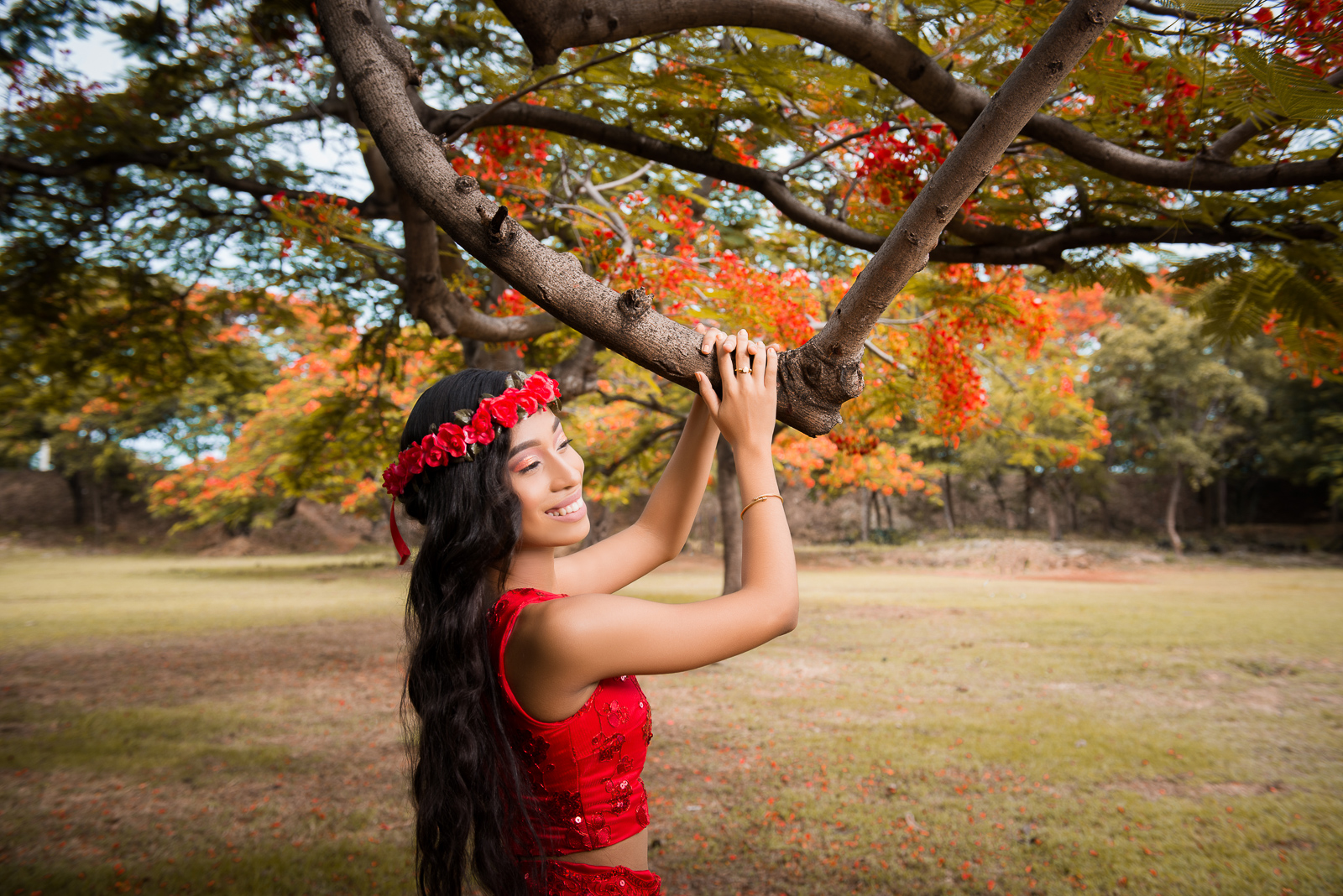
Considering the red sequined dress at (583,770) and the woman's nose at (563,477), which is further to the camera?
the woman's nose at (563,477)

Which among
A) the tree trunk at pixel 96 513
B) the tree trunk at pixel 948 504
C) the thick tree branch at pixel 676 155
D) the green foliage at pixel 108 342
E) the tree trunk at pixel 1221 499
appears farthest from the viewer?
the tree trunk at pixel 96 513

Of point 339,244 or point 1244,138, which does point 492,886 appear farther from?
point 339,244

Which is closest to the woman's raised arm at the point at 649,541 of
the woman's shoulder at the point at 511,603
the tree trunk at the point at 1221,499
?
the woman's shoulder at the point at 511,603

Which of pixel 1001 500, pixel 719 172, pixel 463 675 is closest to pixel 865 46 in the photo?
pixel 719 172

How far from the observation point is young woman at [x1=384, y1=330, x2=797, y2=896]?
1.42 metres

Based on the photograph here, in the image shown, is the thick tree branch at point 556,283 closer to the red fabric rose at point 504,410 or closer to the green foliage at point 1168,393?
the red fabric rose at point 504,410

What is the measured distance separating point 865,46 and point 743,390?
160 cm

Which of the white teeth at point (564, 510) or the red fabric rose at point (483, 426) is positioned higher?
the red fabric rose at point (483, 426)

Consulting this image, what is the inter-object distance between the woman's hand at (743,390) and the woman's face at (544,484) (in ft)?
1.31

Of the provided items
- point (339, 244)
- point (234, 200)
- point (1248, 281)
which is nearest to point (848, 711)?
point (1248, 281)

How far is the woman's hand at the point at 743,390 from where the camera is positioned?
1.46 meters

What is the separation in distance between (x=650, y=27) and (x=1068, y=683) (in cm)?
839

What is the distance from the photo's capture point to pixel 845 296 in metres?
1.46

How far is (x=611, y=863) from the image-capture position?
166 centimetres
